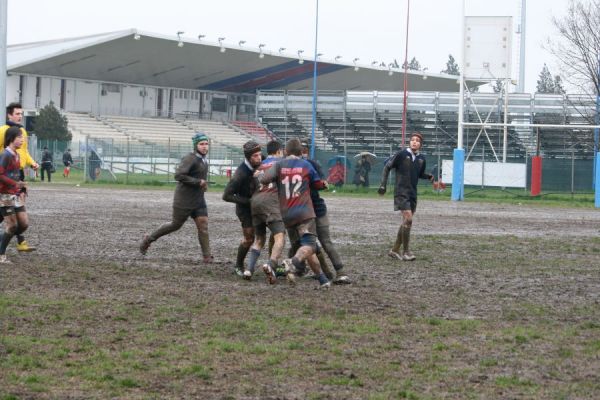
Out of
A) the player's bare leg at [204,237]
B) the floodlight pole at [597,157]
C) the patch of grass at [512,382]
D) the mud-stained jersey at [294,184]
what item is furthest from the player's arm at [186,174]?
the floodlight pole at [597,157]

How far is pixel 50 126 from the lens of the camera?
2547 inches

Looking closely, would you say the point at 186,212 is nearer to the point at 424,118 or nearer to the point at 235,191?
the point at 235,191

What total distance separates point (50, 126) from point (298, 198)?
53.9m

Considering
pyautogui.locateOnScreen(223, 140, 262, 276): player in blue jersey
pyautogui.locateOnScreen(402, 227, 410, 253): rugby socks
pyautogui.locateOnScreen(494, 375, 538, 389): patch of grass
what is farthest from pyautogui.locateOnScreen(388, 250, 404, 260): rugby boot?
pyautogui.locateOnScreen(494, 375, 538, 389): patch of grass

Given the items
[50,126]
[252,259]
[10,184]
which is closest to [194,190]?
[252,259]

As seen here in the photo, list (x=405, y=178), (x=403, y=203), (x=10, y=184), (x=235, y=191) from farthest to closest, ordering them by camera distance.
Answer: (x=405, y=178) < (x=403, y=203) < (x=10, y=184) < (x=235, y=191)

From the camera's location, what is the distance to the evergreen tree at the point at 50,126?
212 ft

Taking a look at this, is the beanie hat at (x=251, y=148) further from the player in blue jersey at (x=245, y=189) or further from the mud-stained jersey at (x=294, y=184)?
the mud-stained jersey at (x=294, y=184)

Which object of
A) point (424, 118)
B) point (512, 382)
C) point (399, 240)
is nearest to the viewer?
point (512, 382)

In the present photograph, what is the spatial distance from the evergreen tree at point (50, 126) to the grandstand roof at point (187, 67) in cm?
447

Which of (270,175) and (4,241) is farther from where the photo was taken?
(4,241)

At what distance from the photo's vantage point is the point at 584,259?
16734 millimetres

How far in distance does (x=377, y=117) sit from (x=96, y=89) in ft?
66.5

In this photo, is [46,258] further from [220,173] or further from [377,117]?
[377,117]
